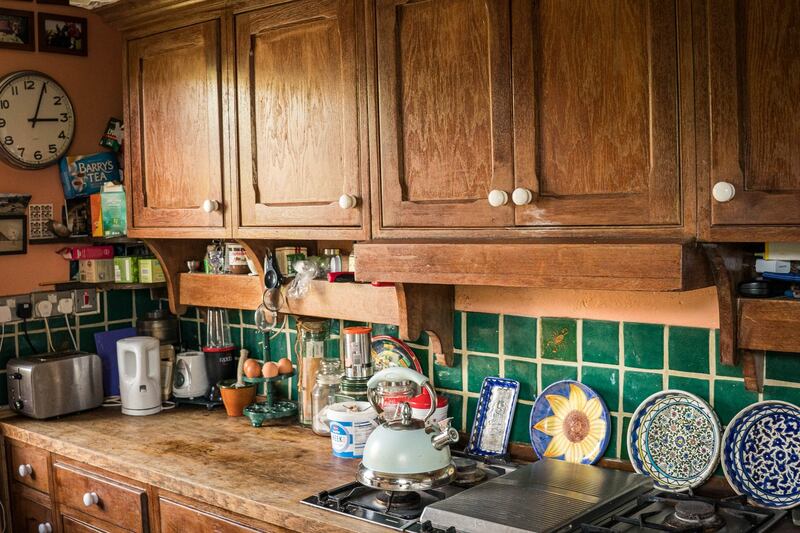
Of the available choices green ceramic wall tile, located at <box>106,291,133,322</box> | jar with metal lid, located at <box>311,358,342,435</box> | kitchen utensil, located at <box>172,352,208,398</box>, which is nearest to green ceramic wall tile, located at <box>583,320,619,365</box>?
jar with metal lid, located at <box>311,358,342,435</box>

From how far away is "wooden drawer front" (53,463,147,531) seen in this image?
2.55m

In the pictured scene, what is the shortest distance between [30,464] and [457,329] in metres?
1.49

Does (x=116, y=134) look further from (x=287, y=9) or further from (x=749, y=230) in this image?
(x=749, y=230)

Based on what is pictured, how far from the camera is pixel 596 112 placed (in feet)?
6.27

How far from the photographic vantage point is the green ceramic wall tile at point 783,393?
2047mm

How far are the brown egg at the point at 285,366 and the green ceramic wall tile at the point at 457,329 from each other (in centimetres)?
63

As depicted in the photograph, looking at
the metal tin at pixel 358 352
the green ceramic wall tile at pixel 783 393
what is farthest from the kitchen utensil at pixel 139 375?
the green ceramic wall tile at pixel 783 393

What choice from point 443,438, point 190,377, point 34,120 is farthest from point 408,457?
point 34,120

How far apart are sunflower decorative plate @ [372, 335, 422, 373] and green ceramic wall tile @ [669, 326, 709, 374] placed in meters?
0.80

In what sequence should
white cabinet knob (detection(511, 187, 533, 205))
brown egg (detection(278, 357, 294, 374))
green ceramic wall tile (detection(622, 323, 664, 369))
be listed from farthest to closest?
brown egg (detection(278, 357, 294, 374))
green ceramic wall tile (detection(622, 323, 664, 369))
white cabinet knob (detection(511, 187, 533, 205))

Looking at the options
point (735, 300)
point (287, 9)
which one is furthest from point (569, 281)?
point (287, 9)

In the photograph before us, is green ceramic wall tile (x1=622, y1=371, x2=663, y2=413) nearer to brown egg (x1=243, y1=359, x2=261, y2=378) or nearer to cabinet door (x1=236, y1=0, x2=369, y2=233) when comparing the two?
cabinet door (x1=236, y1=0, x2=369, y2=233)

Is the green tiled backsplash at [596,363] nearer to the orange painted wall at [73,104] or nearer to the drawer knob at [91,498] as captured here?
the drawer knob at [91,498]

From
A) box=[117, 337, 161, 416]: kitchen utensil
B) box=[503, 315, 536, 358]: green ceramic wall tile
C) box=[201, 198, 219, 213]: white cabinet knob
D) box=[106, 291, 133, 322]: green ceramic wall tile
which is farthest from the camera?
box=[106, 291, 133, 322]: green ceramic wall tile
